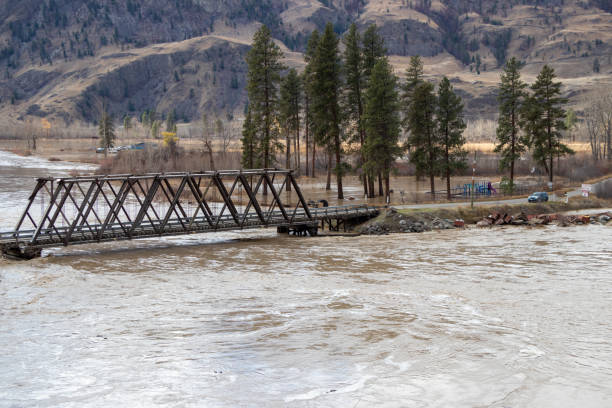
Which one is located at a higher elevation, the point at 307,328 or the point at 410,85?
the point at 410,85

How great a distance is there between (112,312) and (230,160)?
7633 cm


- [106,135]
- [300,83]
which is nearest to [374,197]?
[300,83]

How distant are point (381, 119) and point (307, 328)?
3758 centimetres

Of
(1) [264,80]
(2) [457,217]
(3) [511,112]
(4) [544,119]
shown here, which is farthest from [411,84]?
(2) [457,217]

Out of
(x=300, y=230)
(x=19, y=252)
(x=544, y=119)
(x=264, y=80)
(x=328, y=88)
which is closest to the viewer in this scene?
(x=19, y=252)

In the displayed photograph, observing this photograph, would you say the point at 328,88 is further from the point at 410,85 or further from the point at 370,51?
the point at 410,85

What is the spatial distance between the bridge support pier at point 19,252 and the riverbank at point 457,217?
929 inches

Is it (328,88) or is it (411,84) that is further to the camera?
(328,88)

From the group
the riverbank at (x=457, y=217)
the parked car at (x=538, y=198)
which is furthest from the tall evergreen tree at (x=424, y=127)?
the riverbank at (x=457, y=217)

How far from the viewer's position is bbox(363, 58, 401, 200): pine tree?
56406mm

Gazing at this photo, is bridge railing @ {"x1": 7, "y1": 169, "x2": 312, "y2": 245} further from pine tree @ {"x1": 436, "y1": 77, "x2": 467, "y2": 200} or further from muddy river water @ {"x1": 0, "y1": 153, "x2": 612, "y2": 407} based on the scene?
pine tree @ {"x1": 436, "y1": 77, "x2": 467, "y2": 200}

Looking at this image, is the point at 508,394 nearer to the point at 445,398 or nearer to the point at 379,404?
the point at 445,398

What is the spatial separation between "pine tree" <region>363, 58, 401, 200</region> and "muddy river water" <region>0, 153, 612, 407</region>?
20821 mm

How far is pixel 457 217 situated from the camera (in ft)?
164
